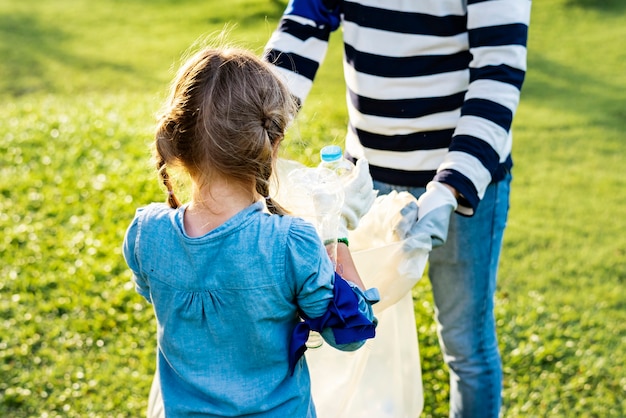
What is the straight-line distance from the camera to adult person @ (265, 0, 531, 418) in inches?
78.7

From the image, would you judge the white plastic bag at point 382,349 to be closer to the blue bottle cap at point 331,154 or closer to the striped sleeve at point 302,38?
the blue bottle cap at point 331,154

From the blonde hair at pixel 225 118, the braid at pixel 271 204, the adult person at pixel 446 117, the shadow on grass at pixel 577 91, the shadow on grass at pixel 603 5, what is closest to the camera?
the blonde hair at pixel 225 118

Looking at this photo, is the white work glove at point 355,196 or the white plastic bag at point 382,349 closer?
the white work glove at point 355,196

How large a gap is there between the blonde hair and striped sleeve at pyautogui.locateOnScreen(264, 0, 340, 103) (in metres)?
0.74

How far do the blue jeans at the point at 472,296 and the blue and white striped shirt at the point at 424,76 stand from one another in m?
0.12

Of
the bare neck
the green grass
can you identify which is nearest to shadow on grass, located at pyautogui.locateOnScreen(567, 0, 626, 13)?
the green grass

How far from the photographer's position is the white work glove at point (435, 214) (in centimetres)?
189

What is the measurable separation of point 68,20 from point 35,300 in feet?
22.8

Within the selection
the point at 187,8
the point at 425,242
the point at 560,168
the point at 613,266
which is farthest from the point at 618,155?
the point at 187,8

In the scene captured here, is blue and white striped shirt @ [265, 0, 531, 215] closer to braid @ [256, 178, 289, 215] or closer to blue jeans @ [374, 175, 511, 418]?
blue jeans @ [374, 175, 511, 418]

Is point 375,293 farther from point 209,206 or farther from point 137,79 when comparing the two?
point 137,79

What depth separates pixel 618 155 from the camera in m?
5.46

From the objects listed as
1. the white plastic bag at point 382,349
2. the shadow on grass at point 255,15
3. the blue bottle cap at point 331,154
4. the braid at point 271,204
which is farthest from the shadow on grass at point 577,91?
the braid at point 271,204

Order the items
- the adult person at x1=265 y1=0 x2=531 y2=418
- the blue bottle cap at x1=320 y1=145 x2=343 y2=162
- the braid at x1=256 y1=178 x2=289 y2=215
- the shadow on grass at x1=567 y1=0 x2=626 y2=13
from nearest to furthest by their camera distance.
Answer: the braid at x1=256 y1=178 x2=289 y2=215 → the blue bottle cap at x1=320 y1=145 x2=343 y2=162 → the adult person at x1=265 y1=0 x2=531 y2=418 → the shadow on grass at x1=567 y1=0 x2=626 y2=13
